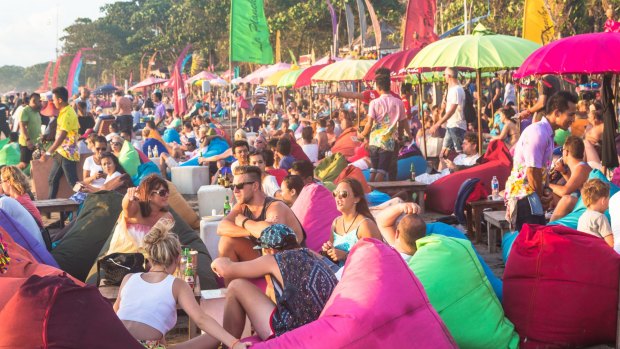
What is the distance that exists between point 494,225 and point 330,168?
3467 mm

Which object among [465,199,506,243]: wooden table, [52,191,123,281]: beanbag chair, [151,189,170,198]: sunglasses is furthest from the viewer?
[465,199,506,243]: wooden table

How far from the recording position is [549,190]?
7602mm

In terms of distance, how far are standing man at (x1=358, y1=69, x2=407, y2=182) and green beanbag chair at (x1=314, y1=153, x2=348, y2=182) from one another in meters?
0.42

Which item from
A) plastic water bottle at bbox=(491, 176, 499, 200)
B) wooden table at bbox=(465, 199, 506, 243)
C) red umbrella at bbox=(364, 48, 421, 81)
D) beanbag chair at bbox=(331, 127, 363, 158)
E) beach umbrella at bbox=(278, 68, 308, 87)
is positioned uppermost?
red umbrella at bbox=(364, 48, 421, 81)

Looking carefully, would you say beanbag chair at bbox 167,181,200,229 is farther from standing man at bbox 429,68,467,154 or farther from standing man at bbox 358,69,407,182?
standing man at bbox 429,68,467,154

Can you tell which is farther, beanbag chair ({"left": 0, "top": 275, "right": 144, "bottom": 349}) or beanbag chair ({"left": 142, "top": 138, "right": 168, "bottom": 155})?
beanbag chair ({"left": 142, "top": 138, "right": 168, "bottom": 155})

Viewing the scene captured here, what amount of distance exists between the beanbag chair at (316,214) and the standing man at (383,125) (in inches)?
148

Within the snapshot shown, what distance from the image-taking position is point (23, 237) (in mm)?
7078

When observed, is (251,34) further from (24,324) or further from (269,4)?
(269,4)

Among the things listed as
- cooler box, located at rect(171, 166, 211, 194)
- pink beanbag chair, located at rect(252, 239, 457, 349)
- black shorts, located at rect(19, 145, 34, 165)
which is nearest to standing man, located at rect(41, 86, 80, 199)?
cooler box, located at rect(171, 166, 211, 194)

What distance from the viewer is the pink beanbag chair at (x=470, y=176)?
35.0 ft

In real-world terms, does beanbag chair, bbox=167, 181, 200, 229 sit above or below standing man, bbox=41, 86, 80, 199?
Answer: below

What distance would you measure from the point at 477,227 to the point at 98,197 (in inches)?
153

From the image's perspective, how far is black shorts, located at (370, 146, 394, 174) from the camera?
11766 mm
